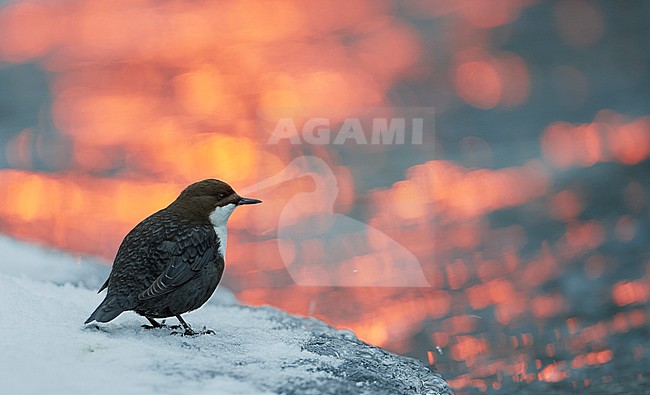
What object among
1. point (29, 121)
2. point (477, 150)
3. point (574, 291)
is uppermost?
point (29, 121)

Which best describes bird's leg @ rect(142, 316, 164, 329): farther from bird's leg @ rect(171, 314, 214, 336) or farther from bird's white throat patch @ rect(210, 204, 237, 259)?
bird's white throat patch @ rect(210, 204, 237, 259)

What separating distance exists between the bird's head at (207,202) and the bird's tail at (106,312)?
1.50 feet

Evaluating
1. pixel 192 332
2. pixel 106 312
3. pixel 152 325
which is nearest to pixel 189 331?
pixel 192 332

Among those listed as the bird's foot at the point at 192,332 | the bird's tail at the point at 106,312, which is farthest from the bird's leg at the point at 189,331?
the bird's tail at the point at 106,312

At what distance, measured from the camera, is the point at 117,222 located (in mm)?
5863

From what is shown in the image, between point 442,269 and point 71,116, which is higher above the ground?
point 71,116

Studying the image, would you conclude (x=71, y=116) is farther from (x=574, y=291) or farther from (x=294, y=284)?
(x=574, y=291)

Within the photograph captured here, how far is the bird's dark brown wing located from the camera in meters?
2.59

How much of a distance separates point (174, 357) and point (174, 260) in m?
0.41

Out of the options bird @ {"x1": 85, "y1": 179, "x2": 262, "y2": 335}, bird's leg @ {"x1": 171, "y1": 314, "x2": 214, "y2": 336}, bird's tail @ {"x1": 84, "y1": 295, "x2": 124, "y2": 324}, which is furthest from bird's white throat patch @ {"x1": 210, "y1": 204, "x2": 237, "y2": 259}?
bird's tail @ {"x1": 84, "y1": 295, "x2": 124, "y2": 324}

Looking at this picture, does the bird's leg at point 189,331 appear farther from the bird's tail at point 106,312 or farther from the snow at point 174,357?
the bird's tail at point 106,312

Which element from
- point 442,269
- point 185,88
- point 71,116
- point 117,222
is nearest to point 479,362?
point 442,269

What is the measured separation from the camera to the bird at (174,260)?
258 centimetres

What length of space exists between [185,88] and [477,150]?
2.65 metres
